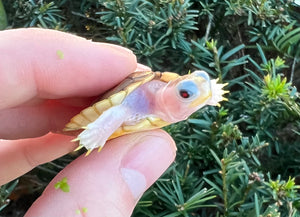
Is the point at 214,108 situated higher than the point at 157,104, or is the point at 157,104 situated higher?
the point at 157,104

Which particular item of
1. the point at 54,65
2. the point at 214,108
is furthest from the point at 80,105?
the point at 214,108

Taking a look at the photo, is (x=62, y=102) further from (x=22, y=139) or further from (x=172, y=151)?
(x=172, y=151)

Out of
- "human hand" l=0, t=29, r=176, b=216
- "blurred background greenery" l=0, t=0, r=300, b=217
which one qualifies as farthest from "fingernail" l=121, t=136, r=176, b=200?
"blurred background greenery" l=0, t=0, r=300, b=217

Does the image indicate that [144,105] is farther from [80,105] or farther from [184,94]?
[80,105]

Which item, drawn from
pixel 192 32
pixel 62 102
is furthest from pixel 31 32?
pixel 192 32

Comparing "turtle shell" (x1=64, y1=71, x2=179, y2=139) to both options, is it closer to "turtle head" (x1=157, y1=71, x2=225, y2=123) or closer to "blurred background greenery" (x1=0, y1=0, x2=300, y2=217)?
"turtle head" (x1=157, y1=71, x2=225, y2=123)

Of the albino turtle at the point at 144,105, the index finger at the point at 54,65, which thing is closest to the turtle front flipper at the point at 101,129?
the albino turtle at the point at 144,105
